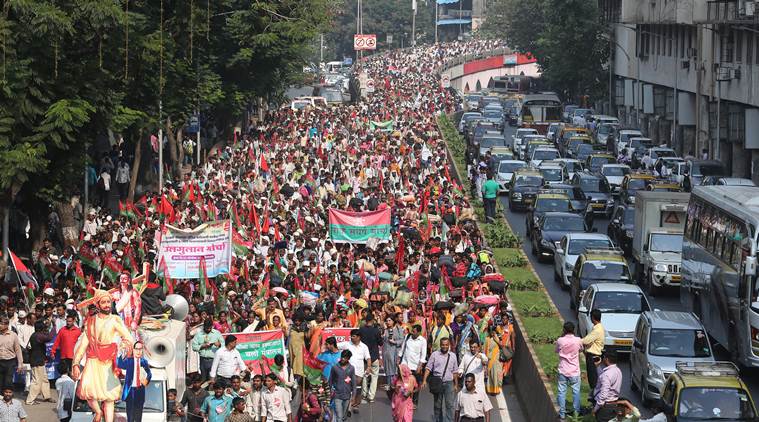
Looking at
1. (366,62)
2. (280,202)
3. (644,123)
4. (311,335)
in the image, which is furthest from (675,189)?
(366,62)

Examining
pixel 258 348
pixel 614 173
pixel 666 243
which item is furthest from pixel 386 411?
pixel 614 173

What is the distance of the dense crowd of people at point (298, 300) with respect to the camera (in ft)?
68.7

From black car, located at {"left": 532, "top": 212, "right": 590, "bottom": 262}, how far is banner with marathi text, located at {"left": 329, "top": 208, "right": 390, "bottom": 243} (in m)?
6.45

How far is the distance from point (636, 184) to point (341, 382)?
26003mm

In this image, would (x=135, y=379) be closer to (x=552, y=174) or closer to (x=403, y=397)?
(x=403, y=397)

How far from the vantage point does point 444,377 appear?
69.9ft

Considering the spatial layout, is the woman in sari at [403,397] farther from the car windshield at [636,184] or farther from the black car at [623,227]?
the car windshield at [636,184]

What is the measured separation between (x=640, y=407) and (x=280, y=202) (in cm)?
1514

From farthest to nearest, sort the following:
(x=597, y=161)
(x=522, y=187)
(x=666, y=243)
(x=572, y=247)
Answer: (x=597, y=161)
(x=522, y=187)
(x=572, y=247)
(x=666, y=243)

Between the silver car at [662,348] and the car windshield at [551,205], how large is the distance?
17325 millimetres

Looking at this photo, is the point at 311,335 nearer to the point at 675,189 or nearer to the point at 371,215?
the point at 371,215

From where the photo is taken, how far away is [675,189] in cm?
4075

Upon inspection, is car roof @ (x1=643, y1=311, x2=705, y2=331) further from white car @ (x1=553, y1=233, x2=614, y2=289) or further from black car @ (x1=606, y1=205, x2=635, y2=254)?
black car @ (x1=606, y1=205, x2=635, y2=254)

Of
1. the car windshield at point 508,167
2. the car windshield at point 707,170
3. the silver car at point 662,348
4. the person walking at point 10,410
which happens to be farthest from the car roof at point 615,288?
the car windshield at point 508,167
